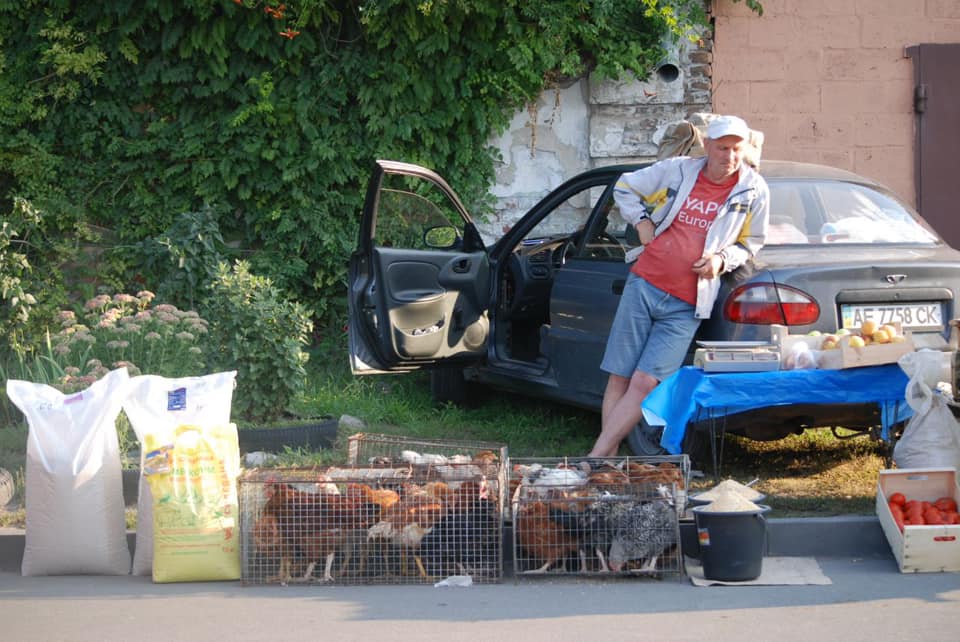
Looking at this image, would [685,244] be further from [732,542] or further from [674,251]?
[732,542]

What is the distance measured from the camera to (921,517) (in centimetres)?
502

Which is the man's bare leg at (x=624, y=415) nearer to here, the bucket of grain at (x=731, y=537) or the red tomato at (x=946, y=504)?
the bucket of grain at (x=731, y=537)

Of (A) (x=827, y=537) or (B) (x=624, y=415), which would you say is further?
(B) (x=624, y=415)

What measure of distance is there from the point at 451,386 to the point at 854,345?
3.63m

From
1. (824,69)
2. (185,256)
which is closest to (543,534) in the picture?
(185,256)

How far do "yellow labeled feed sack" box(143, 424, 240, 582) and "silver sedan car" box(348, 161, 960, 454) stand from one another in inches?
90.0

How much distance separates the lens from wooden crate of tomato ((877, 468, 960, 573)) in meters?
4.90

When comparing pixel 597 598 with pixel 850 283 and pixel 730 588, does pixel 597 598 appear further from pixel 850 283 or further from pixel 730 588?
pixel 850 283

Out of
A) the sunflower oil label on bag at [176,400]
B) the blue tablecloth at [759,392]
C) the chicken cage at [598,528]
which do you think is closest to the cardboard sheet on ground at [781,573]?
the chicken cage at [598,528]

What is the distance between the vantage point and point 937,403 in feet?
17.6

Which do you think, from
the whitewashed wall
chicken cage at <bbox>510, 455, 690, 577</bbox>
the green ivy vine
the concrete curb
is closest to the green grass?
the concrete curb

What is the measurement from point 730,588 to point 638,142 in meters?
6.17

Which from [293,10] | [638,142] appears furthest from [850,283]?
[293,10]

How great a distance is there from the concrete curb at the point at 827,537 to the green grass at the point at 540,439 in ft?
0.79
